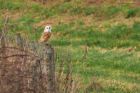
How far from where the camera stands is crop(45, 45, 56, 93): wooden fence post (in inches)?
412

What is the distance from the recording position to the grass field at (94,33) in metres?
17.6

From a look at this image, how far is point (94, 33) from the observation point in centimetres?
2583

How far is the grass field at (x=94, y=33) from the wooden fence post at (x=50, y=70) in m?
3.39

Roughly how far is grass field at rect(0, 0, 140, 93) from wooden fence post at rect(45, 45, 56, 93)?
339cm

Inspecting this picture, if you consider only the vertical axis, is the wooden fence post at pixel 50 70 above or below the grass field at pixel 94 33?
above

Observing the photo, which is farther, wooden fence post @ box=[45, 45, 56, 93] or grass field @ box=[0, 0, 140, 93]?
grass field @ box=[0, 0, 140, 93]

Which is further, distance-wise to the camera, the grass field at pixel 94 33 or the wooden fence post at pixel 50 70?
the grass field at pixel 94 33

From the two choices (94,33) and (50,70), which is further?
(94,33)

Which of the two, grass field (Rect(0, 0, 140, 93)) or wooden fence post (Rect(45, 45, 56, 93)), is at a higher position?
wooden fence post (Rect(45, 45, 56, 93))

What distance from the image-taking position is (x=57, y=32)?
87.9 feet

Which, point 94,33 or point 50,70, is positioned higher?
point 50,70

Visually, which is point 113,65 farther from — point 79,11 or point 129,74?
point 79,11

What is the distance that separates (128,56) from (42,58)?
10344 millimetres

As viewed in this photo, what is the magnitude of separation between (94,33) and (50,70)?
15.3 meters
